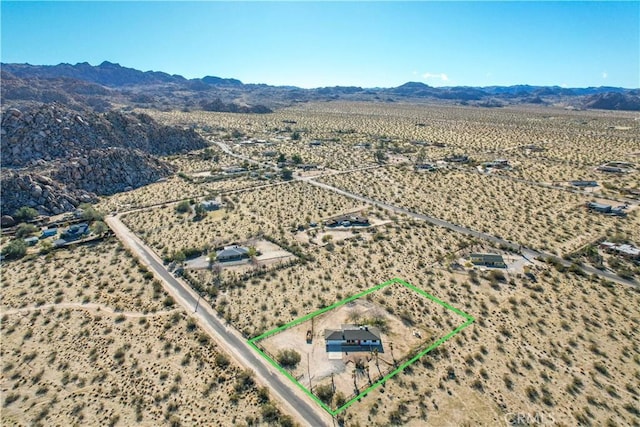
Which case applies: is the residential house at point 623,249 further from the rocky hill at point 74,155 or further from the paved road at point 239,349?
the rocky hill at point 74,155

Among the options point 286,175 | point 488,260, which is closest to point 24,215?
point 286,175

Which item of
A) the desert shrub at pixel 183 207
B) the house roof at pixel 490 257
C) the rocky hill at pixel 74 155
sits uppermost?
the rocky hill at pixel 74 155

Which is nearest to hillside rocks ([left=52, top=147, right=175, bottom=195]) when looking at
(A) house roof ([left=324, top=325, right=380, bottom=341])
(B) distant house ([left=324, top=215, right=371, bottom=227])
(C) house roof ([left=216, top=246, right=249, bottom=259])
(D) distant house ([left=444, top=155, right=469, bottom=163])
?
(C) house roof ([left=216, top=246, right=249, bottom=259])

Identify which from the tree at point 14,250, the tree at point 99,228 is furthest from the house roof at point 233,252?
the tree at point 14,250

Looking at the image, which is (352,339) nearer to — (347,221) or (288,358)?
(288,358)

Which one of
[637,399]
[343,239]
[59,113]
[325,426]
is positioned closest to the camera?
[325,426]

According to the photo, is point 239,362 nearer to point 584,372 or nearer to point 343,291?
point 343,291

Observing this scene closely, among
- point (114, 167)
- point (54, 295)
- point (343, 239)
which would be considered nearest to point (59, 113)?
point (114, 167)
